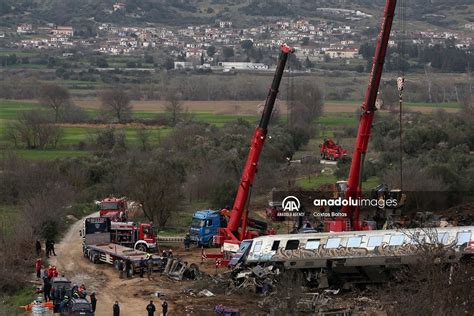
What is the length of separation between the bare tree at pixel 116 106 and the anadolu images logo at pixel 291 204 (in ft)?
241

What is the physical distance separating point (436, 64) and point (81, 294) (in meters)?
131

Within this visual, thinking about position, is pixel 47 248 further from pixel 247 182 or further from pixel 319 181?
pixel 319 181

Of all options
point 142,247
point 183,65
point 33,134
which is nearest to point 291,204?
point 142,247

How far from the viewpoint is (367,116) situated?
1834 inches

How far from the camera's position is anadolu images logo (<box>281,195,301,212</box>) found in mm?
49594

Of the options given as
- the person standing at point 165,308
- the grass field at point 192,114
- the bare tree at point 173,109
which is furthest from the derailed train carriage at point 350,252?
the bare tree at point 173,109

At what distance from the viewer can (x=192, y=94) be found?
15000 cm

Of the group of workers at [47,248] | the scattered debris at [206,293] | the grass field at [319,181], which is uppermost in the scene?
the scattered debris at [206,293]

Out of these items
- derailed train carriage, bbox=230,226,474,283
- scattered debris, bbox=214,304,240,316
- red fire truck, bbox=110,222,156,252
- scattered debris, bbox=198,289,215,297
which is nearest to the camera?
scattered debris, bbox=214,304,240,316

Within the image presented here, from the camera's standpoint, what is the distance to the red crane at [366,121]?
46562mm

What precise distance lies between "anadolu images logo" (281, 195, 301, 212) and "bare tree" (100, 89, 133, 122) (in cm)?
7339

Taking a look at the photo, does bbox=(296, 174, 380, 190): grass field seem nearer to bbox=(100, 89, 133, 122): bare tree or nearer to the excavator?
the excavator

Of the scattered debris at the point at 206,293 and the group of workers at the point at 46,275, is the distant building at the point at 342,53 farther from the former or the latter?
the scattered debris at the point at 206,293

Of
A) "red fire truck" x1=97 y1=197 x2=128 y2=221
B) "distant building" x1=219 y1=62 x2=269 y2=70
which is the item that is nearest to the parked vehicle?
"red fire truck" x1=97 y1=197 x2=128 y2=221
